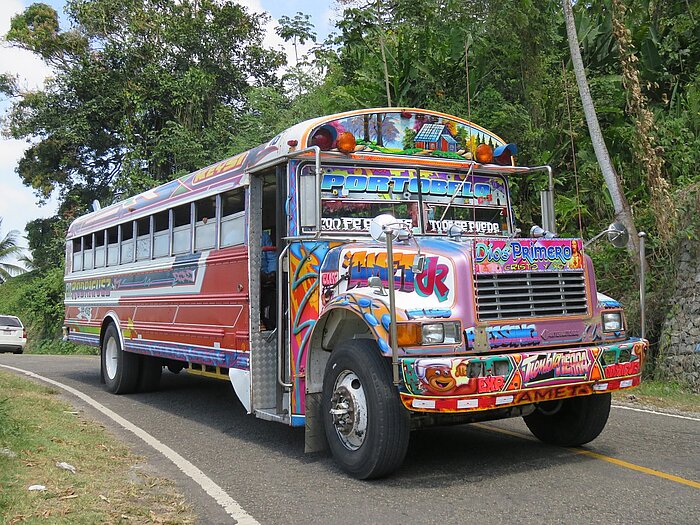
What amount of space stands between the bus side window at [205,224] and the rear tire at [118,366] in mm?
3294

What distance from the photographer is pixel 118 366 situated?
10.9m

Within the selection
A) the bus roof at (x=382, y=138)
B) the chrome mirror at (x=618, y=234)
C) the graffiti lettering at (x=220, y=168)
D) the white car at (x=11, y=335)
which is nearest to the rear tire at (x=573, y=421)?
the chrome mirror at (x=618, y=234)

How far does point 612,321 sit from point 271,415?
293 cm

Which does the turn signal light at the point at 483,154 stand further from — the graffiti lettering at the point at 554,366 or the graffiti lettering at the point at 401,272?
the graffiti lettering at the point at 554,366

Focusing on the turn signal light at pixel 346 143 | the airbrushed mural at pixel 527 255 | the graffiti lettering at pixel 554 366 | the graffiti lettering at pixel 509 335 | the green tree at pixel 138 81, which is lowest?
the graffiti lettering at pixel 554 366

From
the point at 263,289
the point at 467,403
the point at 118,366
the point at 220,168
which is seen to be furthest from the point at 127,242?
the point at 467,403

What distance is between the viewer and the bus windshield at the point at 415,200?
6.41m

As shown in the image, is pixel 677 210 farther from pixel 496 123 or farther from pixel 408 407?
pixel 408 407

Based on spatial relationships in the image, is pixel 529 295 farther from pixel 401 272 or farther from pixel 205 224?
pixel 205 224

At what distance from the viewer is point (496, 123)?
49.4 feet

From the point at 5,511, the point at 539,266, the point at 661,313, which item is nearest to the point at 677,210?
the point at 661,313

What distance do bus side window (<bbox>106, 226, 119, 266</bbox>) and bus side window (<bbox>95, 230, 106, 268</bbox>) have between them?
0.88 feet

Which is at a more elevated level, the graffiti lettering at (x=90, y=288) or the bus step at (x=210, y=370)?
the graffiti lettering at (x=90, y=288)

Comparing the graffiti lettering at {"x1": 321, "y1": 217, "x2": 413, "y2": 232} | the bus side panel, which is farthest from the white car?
the graffiti lettering at {"x1": 321, "y1": 217, "x2": 413, "y2": 232}
